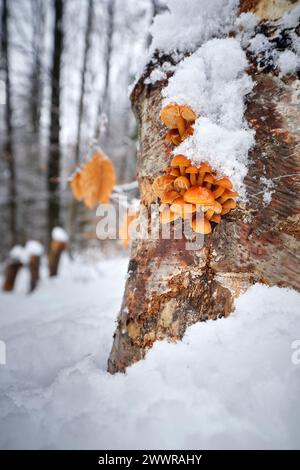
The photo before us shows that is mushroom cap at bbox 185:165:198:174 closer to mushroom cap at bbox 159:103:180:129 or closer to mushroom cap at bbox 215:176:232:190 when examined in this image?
mushroom cap at bbox 215:176:232:190

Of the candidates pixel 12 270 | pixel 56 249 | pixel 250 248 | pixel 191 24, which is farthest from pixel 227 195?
pixel 12 270

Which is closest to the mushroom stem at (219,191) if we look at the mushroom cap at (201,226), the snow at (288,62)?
the mushroom cap at (201,226)

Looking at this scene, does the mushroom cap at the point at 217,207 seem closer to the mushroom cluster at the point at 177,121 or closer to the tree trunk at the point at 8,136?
the mushroom cluster at the point at 177,121

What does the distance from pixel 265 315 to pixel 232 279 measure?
0.17m

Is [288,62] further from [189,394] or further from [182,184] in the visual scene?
[189,394]

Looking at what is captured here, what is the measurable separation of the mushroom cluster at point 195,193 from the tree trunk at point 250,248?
0.09 metres

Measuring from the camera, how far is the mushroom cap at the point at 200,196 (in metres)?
0.82

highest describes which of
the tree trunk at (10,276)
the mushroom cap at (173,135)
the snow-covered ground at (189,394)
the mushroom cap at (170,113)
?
the mushroom cap at (170,113)

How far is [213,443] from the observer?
70cm

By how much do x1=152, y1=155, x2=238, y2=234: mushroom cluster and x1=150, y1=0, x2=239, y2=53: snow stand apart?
599mm

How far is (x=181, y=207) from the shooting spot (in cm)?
88

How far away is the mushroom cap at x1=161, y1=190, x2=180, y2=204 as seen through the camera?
918mm
